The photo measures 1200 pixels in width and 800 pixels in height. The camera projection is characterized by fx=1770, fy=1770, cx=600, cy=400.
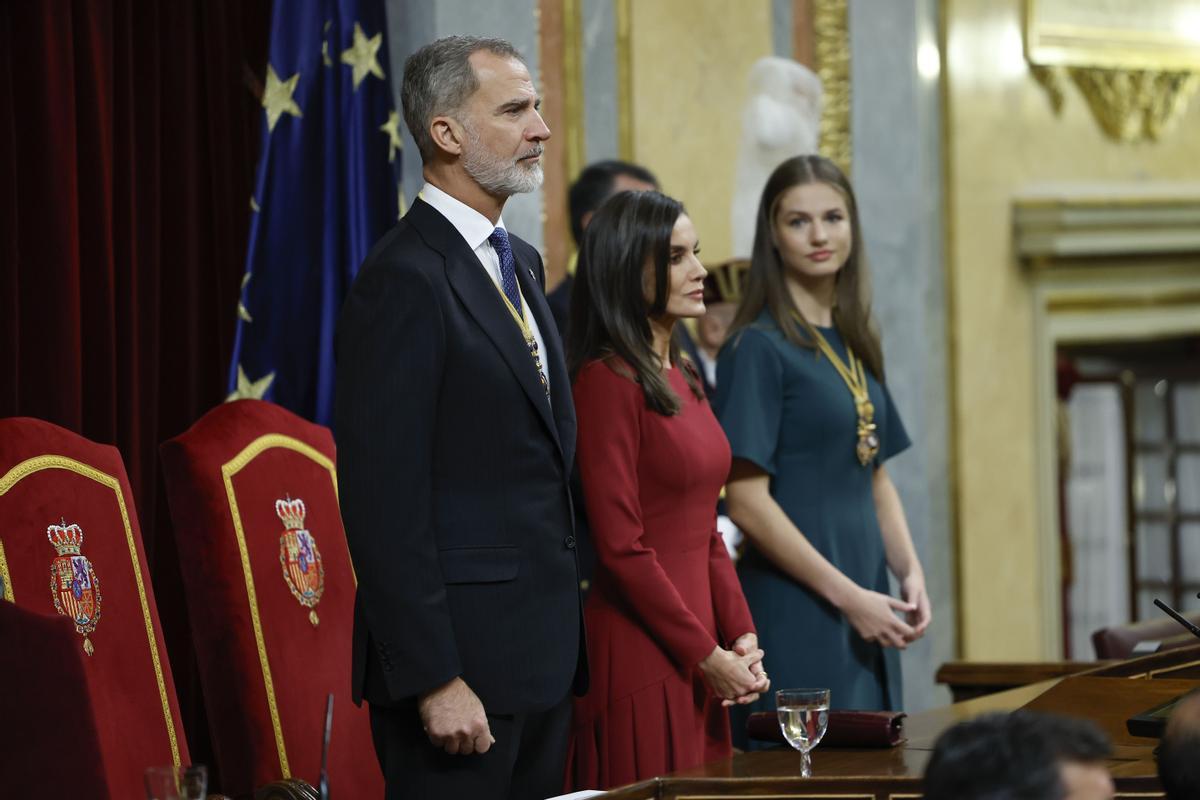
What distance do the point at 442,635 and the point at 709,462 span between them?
0.78m

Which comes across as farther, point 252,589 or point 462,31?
point 462,31

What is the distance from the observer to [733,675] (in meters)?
2.76

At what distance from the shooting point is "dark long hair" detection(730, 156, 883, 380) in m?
3.41

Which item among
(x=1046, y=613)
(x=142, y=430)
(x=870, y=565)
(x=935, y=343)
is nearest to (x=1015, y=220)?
(x=935, y=343)

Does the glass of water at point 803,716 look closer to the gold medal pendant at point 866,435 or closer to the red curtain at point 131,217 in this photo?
the gold medal pendant at point 866,435

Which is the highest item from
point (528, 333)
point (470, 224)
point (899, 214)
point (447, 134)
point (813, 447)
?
point (899, 214)

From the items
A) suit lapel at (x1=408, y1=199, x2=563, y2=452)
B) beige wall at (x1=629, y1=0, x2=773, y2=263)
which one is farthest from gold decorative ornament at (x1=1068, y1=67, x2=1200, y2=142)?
suit lapel at (x1=408, y1=199, x2=563, y2=452)

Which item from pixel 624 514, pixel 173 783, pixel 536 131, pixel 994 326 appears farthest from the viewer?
pixel 994 326

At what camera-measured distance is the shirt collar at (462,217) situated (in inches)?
96.4

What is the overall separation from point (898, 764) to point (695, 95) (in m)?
3.13

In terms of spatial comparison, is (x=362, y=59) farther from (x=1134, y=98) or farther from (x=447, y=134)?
(x=1134, y=98)

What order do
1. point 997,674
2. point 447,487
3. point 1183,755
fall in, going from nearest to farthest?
point 1183,755 → point 447,487 → point 997,674

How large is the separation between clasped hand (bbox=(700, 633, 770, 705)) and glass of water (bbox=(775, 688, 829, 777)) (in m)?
0.40

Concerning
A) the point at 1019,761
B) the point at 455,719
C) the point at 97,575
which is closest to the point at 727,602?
the point at 455,719
